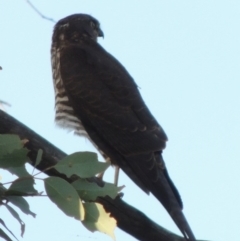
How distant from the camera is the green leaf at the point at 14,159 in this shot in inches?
97.8

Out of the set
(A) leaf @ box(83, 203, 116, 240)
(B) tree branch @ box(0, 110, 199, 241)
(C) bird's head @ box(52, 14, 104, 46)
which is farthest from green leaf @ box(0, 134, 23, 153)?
(C) bird's head @ box(52, 14, 104, 46)

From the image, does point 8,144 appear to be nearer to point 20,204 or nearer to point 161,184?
point 20,204

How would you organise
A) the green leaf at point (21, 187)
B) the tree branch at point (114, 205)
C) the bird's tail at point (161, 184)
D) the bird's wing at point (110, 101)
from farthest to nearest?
1. the bird's wing at point (110, 101)
2. the bird's tail at point (161, 184)
3. the tree branch at point (114, 205)
4. the green leaf at point (21, 187)

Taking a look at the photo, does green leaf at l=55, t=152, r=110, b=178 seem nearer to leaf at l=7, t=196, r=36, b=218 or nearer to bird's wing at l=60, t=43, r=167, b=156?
leaf at l=7, t=196, r=36, b=218

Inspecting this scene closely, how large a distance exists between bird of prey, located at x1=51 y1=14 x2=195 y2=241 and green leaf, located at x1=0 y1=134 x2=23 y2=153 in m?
1.45

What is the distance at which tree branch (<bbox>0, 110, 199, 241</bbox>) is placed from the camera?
3090 mm

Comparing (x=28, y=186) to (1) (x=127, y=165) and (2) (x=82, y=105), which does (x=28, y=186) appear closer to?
(1) (x=127, y=165)

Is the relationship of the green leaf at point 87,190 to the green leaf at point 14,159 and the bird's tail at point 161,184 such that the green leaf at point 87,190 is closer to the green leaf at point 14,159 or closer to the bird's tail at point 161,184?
the green leaf at point 14,159

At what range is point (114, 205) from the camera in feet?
10.5

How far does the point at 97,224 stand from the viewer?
8.30 ft

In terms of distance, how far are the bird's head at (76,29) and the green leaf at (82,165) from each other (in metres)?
3.26

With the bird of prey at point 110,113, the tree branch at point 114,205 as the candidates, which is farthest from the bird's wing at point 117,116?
the tree branch at point 114,205

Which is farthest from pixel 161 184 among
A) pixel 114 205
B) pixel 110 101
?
pixel 110 101

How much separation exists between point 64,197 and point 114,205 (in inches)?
30.8
